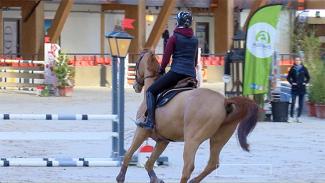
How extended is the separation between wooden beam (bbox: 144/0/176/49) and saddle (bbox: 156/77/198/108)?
26.7m

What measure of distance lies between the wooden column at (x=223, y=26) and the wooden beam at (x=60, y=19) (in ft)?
28.3

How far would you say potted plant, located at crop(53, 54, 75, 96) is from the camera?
1084 inches

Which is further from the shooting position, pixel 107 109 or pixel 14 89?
pixel 14 89

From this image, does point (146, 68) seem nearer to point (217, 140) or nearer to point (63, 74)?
point (217, 140)

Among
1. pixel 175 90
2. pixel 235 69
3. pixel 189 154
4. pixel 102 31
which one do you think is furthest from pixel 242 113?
pixel 102 31

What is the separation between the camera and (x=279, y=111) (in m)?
20.9

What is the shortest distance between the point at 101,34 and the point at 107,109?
17.6 m

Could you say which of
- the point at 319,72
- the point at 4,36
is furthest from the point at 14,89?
the point at 319,72

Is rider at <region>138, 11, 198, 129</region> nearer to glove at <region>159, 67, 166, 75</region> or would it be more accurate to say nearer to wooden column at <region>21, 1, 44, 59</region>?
glove at <region>159, 67, 166, 75</region>

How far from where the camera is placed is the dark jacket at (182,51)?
32.0 ft

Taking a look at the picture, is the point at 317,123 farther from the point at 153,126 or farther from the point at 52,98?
Result: the point at 153,126

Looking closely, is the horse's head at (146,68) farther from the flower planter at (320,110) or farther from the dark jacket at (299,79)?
the flower planter at (320,110)

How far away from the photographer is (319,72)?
894 inches

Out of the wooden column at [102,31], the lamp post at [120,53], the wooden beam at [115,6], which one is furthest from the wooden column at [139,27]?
the lamp post at [120,53]
